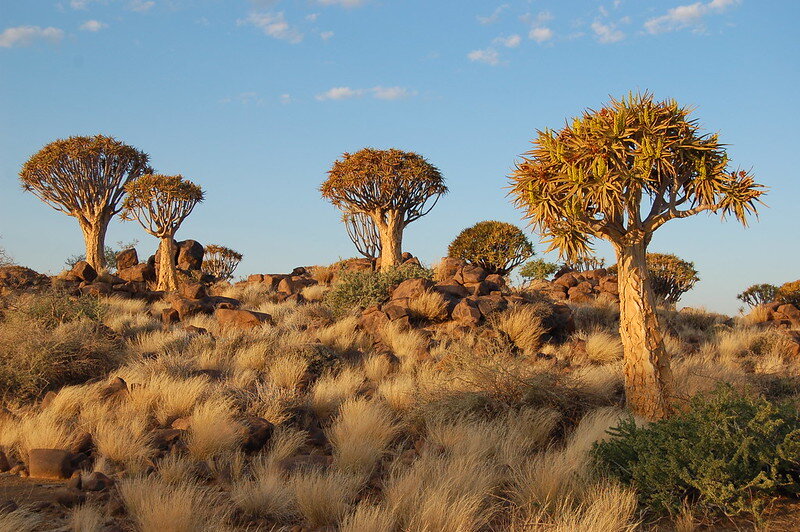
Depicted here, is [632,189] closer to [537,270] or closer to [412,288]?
[412,288]

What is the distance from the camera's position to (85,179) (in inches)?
1035

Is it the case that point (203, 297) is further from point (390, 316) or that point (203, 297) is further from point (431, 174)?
point (431, 174)

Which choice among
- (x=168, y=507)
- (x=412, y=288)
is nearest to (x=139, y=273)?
(x=412, y=288)

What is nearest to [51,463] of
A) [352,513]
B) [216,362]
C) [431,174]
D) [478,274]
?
[352,513]

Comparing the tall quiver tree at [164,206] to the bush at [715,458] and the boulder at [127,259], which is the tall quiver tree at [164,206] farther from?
the bush at [715,458]

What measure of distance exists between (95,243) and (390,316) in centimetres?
1659

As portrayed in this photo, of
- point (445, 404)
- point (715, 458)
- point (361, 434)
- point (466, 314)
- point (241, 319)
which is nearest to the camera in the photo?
point (715, 458)

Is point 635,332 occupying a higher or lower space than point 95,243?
lower

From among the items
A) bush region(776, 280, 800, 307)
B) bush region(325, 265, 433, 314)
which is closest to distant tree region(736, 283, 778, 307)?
bush region(776, 280, 800, 307)

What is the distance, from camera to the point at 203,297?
1783 centimetres

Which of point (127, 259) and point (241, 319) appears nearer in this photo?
point (241, 319)

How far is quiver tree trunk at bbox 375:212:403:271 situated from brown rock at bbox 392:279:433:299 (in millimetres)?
6721

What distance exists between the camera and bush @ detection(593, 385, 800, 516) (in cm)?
543

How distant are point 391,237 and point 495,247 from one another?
3.85 meters
